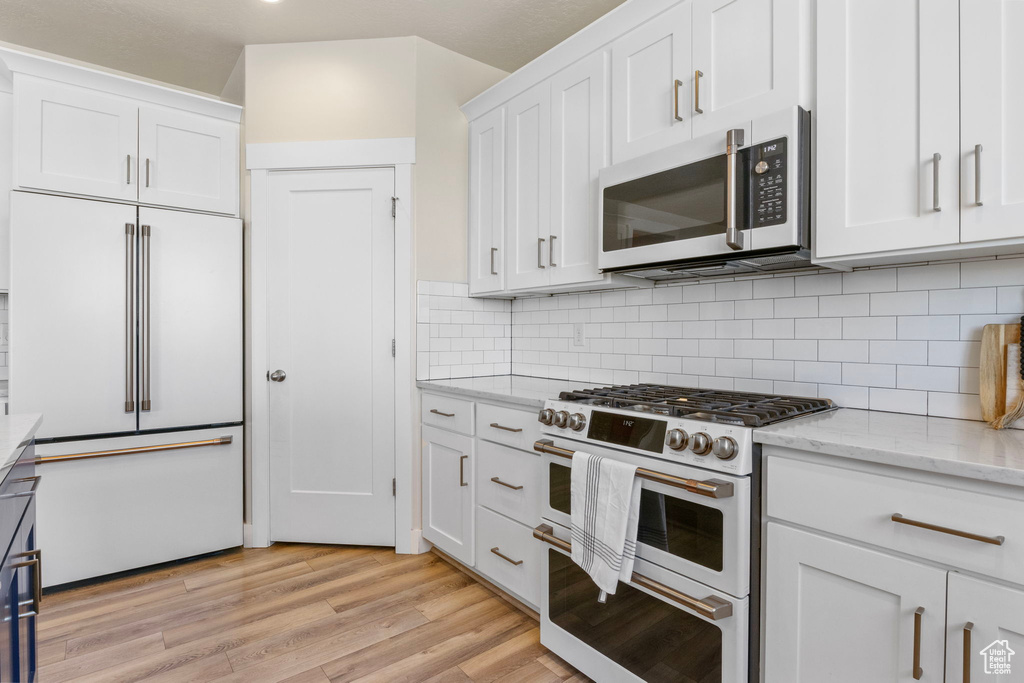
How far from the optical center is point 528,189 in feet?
8.70

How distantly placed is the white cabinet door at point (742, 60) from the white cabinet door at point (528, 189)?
82 centimetres

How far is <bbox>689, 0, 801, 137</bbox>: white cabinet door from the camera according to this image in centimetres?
163

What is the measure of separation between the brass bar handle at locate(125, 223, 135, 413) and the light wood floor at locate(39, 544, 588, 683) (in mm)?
886

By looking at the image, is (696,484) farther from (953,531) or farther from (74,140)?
(74,140)

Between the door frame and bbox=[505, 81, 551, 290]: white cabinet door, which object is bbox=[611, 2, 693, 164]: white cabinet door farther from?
the door frame

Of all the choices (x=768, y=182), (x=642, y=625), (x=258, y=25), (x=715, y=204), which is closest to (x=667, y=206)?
(x=715, y=204)

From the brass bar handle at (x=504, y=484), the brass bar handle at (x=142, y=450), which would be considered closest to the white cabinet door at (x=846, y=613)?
the brass bar handle at (x=504, y=484)

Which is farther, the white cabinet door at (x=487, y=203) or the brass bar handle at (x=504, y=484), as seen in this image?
the white cabinet door at (x=487, y=203)

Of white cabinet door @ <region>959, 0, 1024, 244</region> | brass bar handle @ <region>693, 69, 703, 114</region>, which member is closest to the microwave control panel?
brass bar handle @ <region>693, 69, 703, 114</region>

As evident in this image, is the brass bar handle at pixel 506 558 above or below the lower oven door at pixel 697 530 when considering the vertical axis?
below

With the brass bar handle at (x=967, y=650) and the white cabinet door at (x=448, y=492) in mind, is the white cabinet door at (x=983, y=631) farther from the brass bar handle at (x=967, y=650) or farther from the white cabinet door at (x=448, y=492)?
the white cabinet door at (x=448, y=492)

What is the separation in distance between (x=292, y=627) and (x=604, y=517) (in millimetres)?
1396

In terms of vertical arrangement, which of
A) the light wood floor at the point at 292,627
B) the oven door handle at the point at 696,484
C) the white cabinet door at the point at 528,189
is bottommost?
the light wood floor at the point at 292,627

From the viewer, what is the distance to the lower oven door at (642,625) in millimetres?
1408
